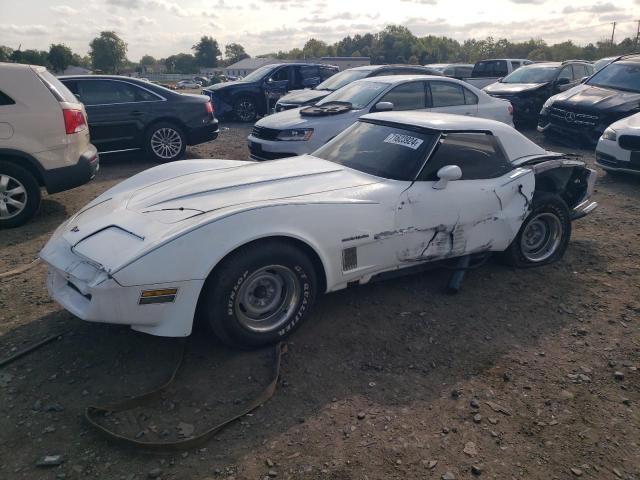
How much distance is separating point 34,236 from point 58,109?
1.52m

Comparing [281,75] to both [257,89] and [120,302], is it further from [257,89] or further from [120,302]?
[120,302]

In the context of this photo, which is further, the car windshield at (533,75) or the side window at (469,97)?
the car windshield at (533,75)

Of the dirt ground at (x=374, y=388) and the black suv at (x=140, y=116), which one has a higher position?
the black suv at (x=140, y=116)

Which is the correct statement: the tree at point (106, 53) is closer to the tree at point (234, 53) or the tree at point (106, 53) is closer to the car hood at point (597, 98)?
the tree at point (234, 53)

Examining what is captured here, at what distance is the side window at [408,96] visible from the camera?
779 cm

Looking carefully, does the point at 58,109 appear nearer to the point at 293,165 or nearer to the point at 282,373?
the point at 293,165

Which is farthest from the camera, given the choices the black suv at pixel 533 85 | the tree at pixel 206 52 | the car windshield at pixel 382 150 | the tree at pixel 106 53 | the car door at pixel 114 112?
the tree at pixel 206 52

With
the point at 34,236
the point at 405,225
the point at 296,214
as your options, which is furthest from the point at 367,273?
the point at 34,236

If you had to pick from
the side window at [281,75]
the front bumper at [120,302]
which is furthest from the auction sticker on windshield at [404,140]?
the side window at [281,75]

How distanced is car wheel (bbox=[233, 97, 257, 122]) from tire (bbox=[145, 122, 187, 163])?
475 centimetres

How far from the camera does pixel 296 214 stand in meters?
3.17

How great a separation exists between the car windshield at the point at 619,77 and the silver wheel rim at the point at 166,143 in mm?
8570

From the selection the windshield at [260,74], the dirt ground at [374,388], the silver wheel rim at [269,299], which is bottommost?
the dirt ground at [374,388]

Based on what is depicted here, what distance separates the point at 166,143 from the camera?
8.84 meters
